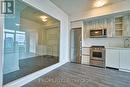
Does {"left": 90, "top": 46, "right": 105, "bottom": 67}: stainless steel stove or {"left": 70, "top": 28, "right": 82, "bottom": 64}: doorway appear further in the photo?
{"left": 70, "top": 28, "right": 82, "bottom": 64}: doorway

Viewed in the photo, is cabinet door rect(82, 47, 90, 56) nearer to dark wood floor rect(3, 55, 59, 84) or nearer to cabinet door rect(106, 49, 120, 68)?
cabinet door rect(106, 49, 120, 68)

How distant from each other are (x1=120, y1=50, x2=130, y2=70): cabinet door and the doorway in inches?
87.5

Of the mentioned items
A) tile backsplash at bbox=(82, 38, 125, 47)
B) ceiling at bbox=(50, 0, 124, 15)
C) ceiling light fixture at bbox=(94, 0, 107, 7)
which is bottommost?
tile backsplash at bbox=(82, 38, 125, 47)

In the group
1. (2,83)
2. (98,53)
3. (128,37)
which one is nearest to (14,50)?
(2,83)

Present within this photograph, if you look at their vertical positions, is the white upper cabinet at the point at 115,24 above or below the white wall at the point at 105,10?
below

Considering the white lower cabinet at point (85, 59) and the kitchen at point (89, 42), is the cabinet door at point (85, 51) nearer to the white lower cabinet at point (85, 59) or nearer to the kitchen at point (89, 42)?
the kitchen at point (89, 42)

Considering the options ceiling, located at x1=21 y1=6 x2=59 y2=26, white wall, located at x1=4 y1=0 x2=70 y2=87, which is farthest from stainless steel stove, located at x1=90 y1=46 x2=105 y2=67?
ceiling, located at x1=21 y1=6 x2=59 y2=26

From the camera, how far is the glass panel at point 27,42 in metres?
2.95

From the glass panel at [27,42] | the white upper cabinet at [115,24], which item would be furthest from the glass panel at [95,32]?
the glass panel at [27,42]

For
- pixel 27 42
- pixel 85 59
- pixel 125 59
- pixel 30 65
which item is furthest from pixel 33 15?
pixel 125 59

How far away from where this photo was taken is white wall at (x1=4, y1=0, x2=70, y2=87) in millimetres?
3233

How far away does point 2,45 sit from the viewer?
2475 mm

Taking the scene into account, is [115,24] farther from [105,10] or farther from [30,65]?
[30,65]

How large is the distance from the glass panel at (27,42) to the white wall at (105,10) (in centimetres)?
152
